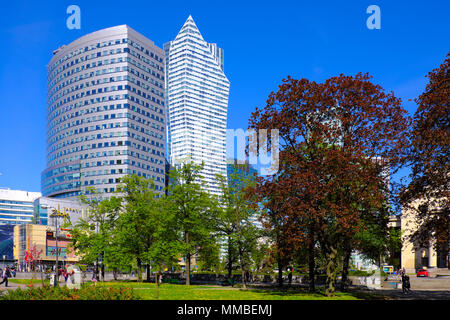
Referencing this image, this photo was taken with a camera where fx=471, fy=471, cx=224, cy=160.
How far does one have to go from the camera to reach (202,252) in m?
68.4

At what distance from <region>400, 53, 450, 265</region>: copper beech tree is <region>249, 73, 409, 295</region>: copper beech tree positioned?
5.28ft

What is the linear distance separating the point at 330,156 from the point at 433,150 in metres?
7.17

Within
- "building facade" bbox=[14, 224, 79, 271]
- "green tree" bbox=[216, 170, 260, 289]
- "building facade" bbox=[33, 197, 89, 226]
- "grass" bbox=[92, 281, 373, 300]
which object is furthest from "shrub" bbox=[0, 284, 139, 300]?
"building facade" bbox=[33, 197, 89, 226]

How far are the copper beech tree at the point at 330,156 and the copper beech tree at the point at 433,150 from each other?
5.28ft

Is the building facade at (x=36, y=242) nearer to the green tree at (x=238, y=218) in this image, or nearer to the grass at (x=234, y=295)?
the green tree at (x=238, y=218)

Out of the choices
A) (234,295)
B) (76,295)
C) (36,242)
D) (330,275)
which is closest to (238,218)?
(330,275)

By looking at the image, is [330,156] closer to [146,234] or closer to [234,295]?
[234,295]

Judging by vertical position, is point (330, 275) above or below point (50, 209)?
below

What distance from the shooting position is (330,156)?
113ft

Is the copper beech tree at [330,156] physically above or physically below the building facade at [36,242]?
above

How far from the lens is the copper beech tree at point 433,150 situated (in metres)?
32.8

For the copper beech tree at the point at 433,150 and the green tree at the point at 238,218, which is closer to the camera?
the copper beech tree at the point at 433,150

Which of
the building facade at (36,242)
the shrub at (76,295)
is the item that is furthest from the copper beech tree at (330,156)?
the building facade at (36,242)

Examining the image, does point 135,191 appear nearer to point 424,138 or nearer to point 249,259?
point 249,259
